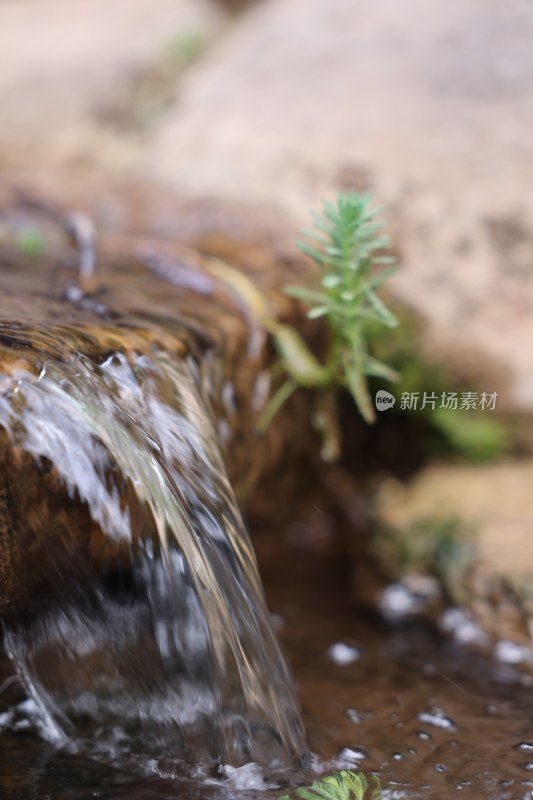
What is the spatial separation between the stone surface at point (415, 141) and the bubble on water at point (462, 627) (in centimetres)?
92

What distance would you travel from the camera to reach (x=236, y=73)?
453cm

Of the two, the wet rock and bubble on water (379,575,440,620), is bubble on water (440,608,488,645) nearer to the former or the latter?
the wet rock

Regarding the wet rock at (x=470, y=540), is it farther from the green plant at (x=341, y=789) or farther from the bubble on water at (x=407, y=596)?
the green plant at (x=341, y=789)

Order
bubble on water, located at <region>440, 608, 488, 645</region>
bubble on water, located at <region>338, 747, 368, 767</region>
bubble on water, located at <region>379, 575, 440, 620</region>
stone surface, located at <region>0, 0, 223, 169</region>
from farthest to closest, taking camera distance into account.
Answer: stone surface, located at <region>0, 0, 223, 169</region> → bubble on water, located at <region>379, 575, 440, 620</region> → bubble on water, located at <region>440, 608, 488, 645</region> → bubble on water, located at <region>338, 747, 368, 767</region>

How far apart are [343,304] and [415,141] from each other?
1.61 m

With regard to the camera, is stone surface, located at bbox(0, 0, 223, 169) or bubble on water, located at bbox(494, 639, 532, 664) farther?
stone surface, located at bbox(0, 0, 223, 169)

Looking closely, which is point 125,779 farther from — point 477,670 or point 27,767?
point 477,670

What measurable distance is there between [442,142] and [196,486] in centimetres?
240

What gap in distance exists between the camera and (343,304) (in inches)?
96.3

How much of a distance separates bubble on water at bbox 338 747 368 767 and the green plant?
4.8 inches

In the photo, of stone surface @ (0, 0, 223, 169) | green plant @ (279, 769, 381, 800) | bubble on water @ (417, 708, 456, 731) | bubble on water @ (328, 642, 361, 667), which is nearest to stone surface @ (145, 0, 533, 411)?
stone surface @ (0, 0, 223, 169)

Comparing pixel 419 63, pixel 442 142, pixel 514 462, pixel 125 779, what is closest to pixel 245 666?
pixel 125 779

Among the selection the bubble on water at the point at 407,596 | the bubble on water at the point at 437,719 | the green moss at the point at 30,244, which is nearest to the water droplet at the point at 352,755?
the bubble on water at the point at 437,719

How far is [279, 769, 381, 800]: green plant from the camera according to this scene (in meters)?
1.62
